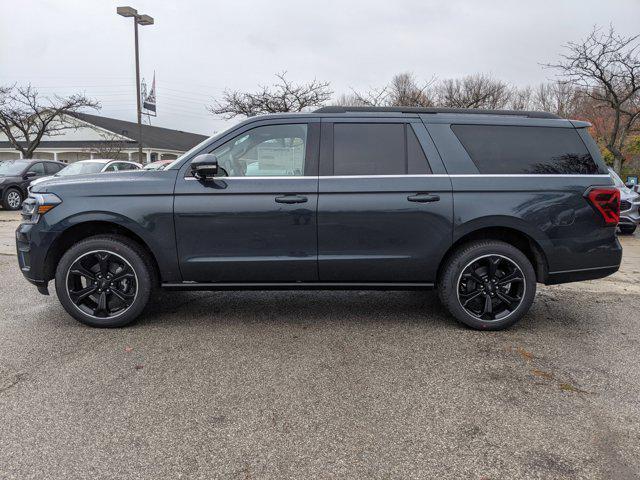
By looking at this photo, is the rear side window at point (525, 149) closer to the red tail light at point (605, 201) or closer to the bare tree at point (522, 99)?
the red tail light at point (605, 201)

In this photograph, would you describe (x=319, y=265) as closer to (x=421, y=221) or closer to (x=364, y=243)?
(x=364, y=243)

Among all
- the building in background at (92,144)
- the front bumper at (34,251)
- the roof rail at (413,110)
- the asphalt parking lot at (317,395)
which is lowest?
the asphalt parking lot at (317,395)

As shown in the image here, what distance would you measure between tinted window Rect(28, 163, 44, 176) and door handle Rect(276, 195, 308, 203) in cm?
1500

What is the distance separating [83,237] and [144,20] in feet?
78.2

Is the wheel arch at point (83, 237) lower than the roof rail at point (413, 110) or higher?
lower

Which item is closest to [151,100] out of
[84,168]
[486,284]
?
[84,168]

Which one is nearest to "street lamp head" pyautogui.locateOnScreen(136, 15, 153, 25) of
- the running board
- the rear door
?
the rear door

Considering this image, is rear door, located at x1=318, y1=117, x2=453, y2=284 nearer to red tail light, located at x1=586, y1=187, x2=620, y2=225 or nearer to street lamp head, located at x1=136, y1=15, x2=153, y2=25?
red tail light, located at x1=586, y1=187, x2=620, y2=225

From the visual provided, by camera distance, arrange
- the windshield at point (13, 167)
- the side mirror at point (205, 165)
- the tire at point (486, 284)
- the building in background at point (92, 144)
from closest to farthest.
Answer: the side mirror at point (205, 165), the tire at point (486, 284), the windshield at point (13, 167), the building in background at point (92, 144)

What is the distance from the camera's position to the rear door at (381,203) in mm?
4043

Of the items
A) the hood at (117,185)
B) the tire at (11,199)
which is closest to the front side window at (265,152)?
the hood at (117,185)

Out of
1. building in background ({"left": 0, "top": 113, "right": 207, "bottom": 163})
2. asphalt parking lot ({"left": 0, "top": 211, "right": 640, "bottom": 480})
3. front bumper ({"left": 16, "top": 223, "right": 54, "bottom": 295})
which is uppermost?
building in background ({"left": 0, "top": 113, "right": 207, "bottom": 163})

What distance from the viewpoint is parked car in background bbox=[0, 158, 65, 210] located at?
49.4 feet

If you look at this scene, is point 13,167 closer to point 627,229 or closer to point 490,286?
point 490,286
